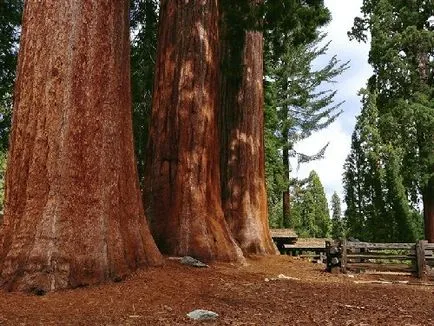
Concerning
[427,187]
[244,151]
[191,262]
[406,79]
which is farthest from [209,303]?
[406,79]

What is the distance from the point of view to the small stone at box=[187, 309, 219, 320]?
14.2 feet

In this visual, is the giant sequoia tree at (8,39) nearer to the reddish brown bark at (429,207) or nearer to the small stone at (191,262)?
the small stone at (191,262)

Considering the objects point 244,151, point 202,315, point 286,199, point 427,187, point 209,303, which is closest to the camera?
point 202,315

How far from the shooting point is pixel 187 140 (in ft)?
28.1

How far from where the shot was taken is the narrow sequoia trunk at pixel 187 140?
26.7 feet

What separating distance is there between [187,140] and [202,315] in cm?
456

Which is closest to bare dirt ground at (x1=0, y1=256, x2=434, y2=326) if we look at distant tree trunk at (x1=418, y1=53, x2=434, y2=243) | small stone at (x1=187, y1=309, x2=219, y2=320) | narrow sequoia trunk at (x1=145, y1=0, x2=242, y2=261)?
small stone at (x1=187, y1=309, x2=219, y2=320)

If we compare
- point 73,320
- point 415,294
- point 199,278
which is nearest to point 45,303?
point 73,320

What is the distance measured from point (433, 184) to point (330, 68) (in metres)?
15.2

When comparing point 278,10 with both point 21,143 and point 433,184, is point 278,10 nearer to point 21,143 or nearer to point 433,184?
point 21,143

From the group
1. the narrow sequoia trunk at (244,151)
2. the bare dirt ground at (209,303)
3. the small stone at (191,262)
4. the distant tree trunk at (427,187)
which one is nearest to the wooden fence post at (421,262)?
the narrow sequoia trunk at (244,151)

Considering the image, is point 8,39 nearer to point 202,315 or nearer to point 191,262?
point 191,262

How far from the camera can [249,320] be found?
14.2ft

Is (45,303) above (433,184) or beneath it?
beneath
